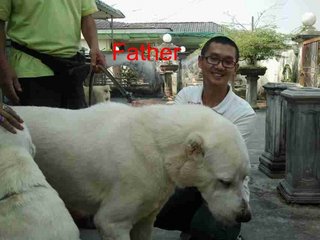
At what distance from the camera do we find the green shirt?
3035 millimetres

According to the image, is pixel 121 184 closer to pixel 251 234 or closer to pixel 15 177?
pixel 15 177

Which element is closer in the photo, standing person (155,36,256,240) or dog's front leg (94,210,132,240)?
dog's front leg (94,210,132,240)

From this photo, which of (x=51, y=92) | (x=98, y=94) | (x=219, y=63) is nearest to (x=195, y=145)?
(x=219, y=63)

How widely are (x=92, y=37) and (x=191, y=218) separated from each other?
1.54 metres

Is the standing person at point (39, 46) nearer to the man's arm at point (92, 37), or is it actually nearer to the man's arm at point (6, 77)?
the man's arm at point (6, 77)

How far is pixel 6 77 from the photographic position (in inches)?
116

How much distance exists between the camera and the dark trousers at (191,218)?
3217 mm

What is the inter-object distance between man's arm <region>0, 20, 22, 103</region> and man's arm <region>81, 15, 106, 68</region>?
0.61m

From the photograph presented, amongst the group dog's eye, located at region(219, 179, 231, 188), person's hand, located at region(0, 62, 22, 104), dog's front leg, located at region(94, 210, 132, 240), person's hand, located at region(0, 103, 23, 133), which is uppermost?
person's hand, located at region(0, 62, 22, 104)

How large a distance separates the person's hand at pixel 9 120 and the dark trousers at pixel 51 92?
0.85m

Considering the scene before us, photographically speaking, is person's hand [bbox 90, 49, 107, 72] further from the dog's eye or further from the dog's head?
the dog's eye

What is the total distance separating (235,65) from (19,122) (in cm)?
164

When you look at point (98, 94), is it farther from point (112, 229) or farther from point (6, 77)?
point (112, 229)

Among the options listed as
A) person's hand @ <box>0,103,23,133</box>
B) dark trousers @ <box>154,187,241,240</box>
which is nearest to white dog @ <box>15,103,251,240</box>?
person's hand @ <box>0,103,23,133</box>
